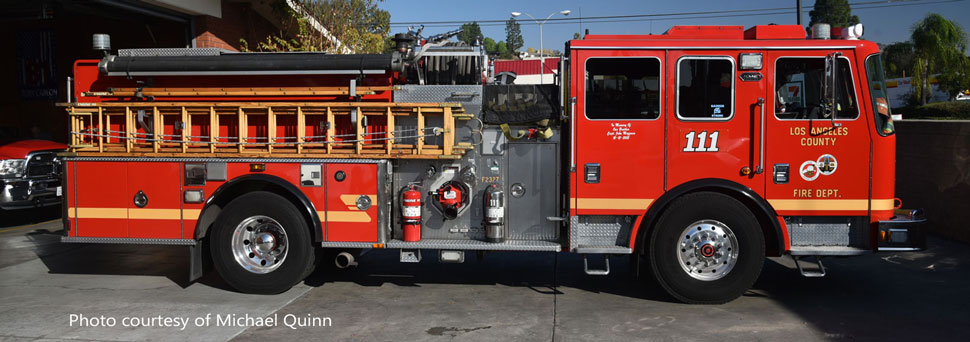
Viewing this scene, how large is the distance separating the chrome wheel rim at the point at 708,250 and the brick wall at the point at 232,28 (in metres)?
11.6

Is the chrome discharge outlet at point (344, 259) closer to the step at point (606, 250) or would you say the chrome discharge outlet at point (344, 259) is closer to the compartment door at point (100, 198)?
the compartment door at point (100, 198)

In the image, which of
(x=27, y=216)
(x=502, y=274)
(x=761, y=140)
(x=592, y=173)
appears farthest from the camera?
(x=27, y=216)

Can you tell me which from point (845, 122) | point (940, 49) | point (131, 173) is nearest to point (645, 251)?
point (845, 122)

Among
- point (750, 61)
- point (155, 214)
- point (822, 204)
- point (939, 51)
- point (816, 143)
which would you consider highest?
point (939, 51)

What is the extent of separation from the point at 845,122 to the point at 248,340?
18.8 feet

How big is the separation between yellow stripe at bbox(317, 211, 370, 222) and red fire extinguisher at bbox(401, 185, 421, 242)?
39cm

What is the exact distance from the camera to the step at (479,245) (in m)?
7.25

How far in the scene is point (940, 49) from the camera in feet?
152

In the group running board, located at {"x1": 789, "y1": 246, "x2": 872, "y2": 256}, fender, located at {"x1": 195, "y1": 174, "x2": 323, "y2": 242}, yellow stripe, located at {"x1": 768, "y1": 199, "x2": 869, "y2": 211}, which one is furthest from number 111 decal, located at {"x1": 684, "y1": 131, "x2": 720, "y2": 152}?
fender, located at {"x1": 195, "y1": 174, "x2": 323, "y2": 242}

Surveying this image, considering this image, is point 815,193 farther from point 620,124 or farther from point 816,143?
point 620,124

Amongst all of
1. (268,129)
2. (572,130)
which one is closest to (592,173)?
(572,130)

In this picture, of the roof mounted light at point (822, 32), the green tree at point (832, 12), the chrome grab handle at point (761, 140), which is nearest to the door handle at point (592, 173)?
the chrome grab handle at point (761, 140)

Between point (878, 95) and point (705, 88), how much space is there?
1614 mm

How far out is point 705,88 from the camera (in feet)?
23.1
